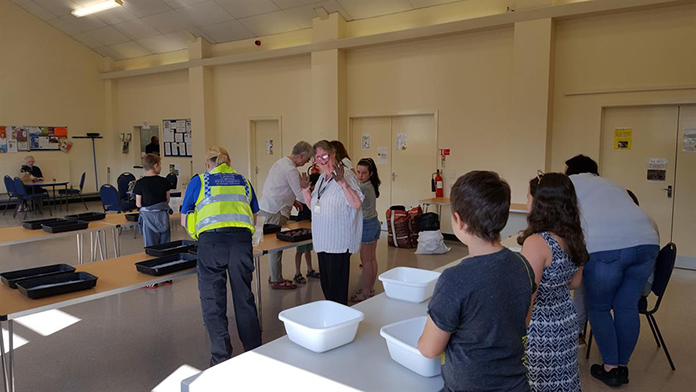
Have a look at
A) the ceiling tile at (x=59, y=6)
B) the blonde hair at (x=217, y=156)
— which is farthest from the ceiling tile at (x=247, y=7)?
the blonde hair at (x=217, y=156)

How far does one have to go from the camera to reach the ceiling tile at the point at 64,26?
1072 cm

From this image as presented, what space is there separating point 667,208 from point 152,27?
31.6ft

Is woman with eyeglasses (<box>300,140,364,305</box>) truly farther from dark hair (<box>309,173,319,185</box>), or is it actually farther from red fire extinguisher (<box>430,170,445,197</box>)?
red fire extinguisher (<box>430,170,445,197</box>)

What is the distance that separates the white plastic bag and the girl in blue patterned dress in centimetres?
461

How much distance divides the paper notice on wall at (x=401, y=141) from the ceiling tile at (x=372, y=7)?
1.91 metres

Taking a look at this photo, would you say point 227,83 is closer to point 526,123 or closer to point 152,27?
point 152,27

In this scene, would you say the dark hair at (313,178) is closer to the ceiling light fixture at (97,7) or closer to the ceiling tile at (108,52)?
the ceiling light fixture at (97,7)

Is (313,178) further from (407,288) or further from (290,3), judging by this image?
(290,3)

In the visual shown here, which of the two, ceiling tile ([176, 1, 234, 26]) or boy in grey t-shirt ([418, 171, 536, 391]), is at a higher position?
ceiling tile ([176, 1, 234, 26])

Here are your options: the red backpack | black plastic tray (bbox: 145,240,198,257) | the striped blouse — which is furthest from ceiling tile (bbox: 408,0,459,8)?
black plastic tray (bbox: 145,240,198,257)

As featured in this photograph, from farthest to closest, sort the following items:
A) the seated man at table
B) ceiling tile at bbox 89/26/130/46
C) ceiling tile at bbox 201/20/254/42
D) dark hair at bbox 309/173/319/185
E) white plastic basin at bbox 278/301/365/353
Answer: ceiling tile at bbox 89/26/130/46 → ceiling tile at bbox 201/20/254/42 → dark hair at bbox 309/173/319/185 → the seated man at table → white plastic basin at bbox 278/301/365/353

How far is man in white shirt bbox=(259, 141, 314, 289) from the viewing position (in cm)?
402

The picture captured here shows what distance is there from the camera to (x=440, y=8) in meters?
7.04

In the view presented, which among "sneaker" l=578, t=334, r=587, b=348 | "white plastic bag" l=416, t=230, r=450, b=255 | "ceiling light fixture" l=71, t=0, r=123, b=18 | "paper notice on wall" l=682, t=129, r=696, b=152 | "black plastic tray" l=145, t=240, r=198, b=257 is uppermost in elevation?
"ceiling light fixture" l=71, t=0, r=123, b=18
